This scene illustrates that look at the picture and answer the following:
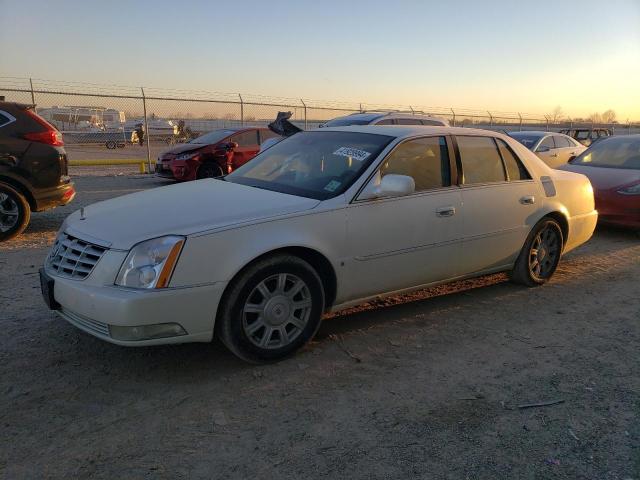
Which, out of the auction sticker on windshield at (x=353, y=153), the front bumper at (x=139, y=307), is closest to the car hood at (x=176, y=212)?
the front bumper at (x=139, y=307)

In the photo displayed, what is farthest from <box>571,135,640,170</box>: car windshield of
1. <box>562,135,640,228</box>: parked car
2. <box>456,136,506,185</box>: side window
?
<box>456,136,506,185</box>: side window

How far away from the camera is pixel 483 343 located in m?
3.90

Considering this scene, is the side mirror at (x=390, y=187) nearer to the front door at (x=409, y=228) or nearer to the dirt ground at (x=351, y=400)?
the front door at (x=409, y=228)

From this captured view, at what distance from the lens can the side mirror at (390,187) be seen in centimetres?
373

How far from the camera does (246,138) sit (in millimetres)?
12961

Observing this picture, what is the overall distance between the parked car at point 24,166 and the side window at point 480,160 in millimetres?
5142

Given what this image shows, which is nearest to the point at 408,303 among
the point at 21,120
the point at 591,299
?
the point at 591,299

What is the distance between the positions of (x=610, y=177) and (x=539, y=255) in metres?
3.37

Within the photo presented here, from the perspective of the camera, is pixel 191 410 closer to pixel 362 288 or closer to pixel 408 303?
pixel 362 288

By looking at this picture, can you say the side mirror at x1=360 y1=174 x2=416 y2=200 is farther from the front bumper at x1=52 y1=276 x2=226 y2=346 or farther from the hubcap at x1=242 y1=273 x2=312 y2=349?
the front bumper at x1=52 y1=276 x2=226 y2=346

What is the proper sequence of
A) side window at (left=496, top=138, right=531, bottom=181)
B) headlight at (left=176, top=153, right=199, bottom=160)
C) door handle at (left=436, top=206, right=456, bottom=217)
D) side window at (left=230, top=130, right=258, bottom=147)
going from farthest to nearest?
side window at (left=230, top=130, right=258, bottom=147)
headlight at (left=176, top=153, right=199, bottom=160)
side window at (left=496, top=138, right=531, bottom=181)
door handle at (left=436, top=206, right=456, bottom=217)

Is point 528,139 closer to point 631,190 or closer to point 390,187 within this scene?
point 631,190

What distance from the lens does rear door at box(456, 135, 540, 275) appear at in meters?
4.43

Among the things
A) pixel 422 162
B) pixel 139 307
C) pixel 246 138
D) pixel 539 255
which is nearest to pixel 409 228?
pixel 422 162
